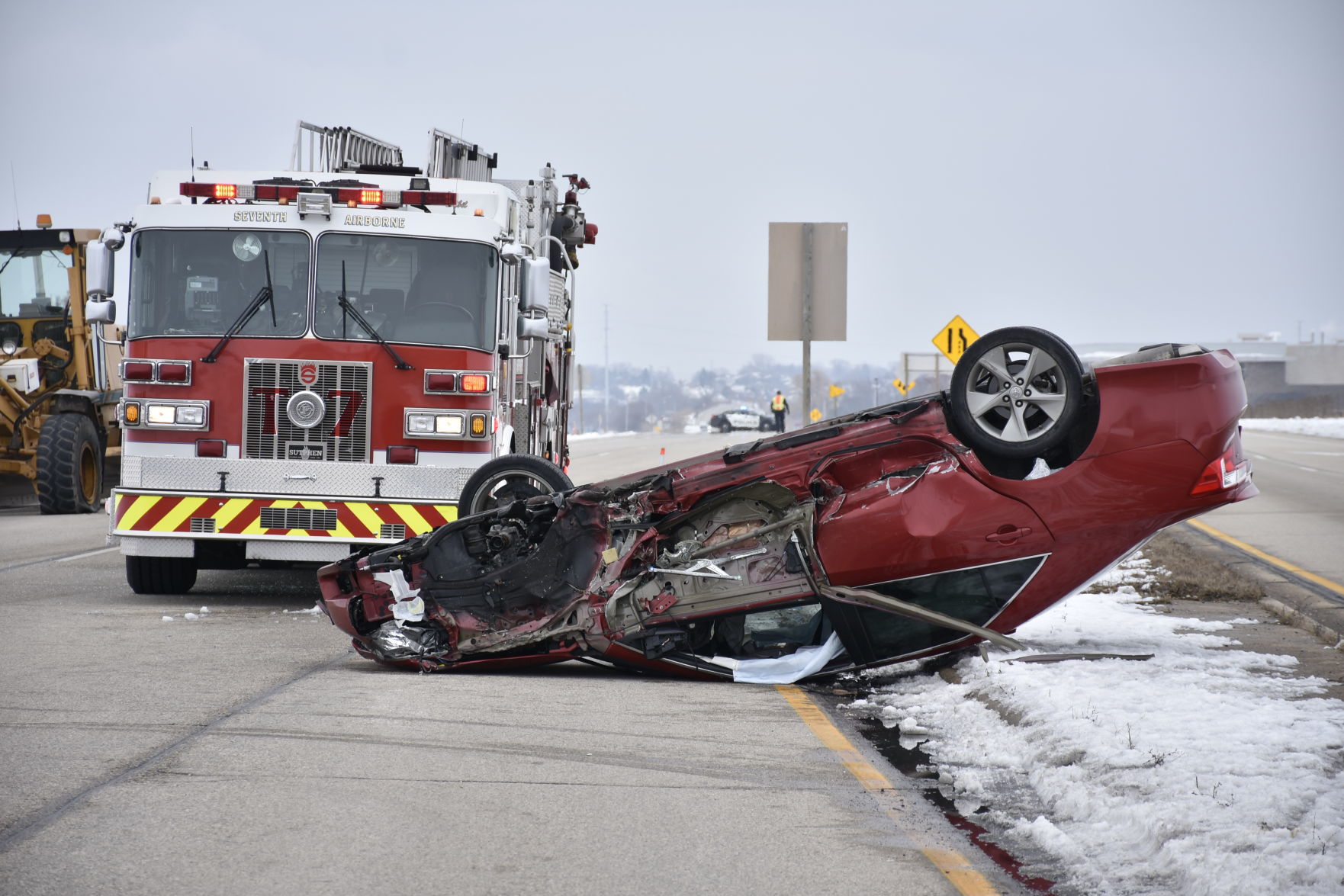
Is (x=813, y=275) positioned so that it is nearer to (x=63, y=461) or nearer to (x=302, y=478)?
(x=302, y=478)

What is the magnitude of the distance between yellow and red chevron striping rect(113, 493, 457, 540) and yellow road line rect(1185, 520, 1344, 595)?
23.6 feet

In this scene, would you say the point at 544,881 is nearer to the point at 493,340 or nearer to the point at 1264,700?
the point at 1264,700

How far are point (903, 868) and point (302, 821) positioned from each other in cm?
210

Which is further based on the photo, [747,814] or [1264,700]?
[1264,700]

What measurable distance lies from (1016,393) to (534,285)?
15.6ft

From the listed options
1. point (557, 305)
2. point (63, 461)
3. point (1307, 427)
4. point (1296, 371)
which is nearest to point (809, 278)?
point (557, 305)

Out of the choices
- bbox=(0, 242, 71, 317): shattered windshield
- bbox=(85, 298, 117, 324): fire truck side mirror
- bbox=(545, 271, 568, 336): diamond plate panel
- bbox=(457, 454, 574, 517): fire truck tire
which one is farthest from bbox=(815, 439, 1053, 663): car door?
bbox=(0, 242, 71, 317): shattered windshield

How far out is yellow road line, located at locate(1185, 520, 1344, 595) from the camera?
38.7 feet

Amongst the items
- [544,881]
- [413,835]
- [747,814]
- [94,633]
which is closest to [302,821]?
[413,835]

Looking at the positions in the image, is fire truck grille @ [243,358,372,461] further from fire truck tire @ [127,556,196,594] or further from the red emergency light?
fire truck tire @ [127,556,196,594]

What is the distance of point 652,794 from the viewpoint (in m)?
5.54

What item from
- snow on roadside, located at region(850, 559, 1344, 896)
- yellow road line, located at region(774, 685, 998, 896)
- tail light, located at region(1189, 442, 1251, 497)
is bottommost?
yellow road line, located at region(774, 685, 998, 896)

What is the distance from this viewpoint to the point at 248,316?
10812 millimetres

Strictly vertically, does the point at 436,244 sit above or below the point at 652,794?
above
